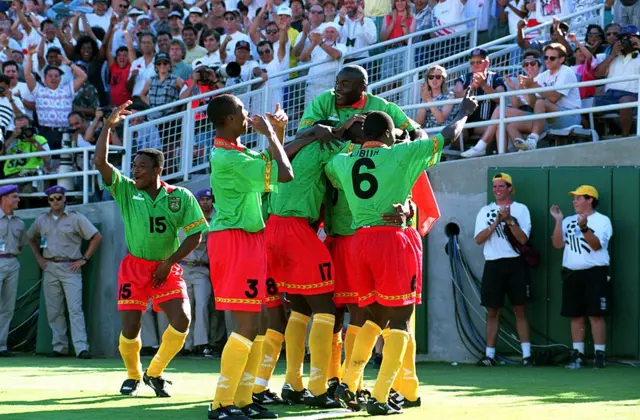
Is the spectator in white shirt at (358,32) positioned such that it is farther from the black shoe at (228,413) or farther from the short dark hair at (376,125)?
the black shoe at (228,413)

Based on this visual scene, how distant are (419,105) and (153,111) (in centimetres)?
383

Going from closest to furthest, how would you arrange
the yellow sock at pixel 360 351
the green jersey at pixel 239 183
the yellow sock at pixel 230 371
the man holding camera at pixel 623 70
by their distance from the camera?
the yellow sock at pixel 230 371
the green jersey at pixel 239 183
the yellow sock at pixel 360 351
the man holding camera at pixel 623 70

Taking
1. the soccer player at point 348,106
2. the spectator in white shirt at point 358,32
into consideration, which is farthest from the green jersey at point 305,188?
the spectator in white shirt at point 358,32

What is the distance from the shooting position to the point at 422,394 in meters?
10.3

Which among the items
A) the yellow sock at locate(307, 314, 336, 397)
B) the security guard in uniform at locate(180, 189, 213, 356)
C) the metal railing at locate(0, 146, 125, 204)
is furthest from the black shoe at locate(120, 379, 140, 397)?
the metal railing at locate(0, 146, 125, 204)

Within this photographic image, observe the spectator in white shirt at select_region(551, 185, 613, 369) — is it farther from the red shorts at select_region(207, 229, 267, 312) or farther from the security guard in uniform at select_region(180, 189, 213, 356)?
the red shorts at select_region(207, 229, 267, 312)

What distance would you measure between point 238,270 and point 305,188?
4.12ft

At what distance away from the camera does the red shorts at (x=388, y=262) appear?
8.67 m

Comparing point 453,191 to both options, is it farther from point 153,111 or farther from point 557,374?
point 153,111

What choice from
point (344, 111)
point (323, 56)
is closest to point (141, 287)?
point (344, 111)

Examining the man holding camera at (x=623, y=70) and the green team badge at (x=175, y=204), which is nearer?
the green team badge at (x=175, y=204)

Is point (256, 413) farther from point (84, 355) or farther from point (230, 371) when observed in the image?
point (84, 355)

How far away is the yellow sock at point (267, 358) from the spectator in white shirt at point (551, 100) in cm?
656

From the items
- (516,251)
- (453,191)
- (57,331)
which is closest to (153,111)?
(57,331)
